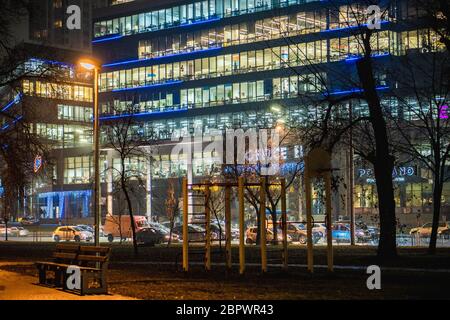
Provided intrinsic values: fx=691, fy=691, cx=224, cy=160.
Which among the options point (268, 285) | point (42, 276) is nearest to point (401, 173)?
point (268, 285)

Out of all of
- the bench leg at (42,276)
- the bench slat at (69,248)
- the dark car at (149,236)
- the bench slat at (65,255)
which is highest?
the bench slat at (69,248)

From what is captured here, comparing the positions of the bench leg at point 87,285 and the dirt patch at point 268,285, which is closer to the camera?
the dirt patch at point 268,285

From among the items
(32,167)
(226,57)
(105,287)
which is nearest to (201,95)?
(226,57)

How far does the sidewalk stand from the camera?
14.4 meters

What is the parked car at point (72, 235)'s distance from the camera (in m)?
59.7

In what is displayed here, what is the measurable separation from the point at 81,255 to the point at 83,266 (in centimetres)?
61

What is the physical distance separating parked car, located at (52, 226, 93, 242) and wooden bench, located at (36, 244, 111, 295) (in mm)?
41958

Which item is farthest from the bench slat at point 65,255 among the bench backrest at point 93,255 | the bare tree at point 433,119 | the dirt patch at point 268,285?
the bare tree at point 433,119

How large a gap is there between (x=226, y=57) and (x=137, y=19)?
1898cm

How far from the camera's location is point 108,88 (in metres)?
114

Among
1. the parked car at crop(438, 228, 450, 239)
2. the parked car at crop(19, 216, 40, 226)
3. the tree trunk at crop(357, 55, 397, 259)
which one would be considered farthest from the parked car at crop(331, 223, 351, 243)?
the parked car at crop(19, 216, 40, 226)

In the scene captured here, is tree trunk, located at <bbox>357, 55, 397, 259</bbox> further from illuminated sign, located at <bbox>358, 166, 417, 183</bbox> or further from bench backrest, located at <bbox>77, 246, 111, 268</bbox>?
illuminated sign, located at <bbox>358, 166, 417, 183</bbox>

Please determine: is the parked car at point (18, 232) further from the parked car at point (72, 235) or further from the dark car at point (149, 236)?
the dark car at point (149, 236)

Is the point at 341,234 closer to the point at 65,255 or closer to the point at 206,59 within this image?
the point at 65,255
